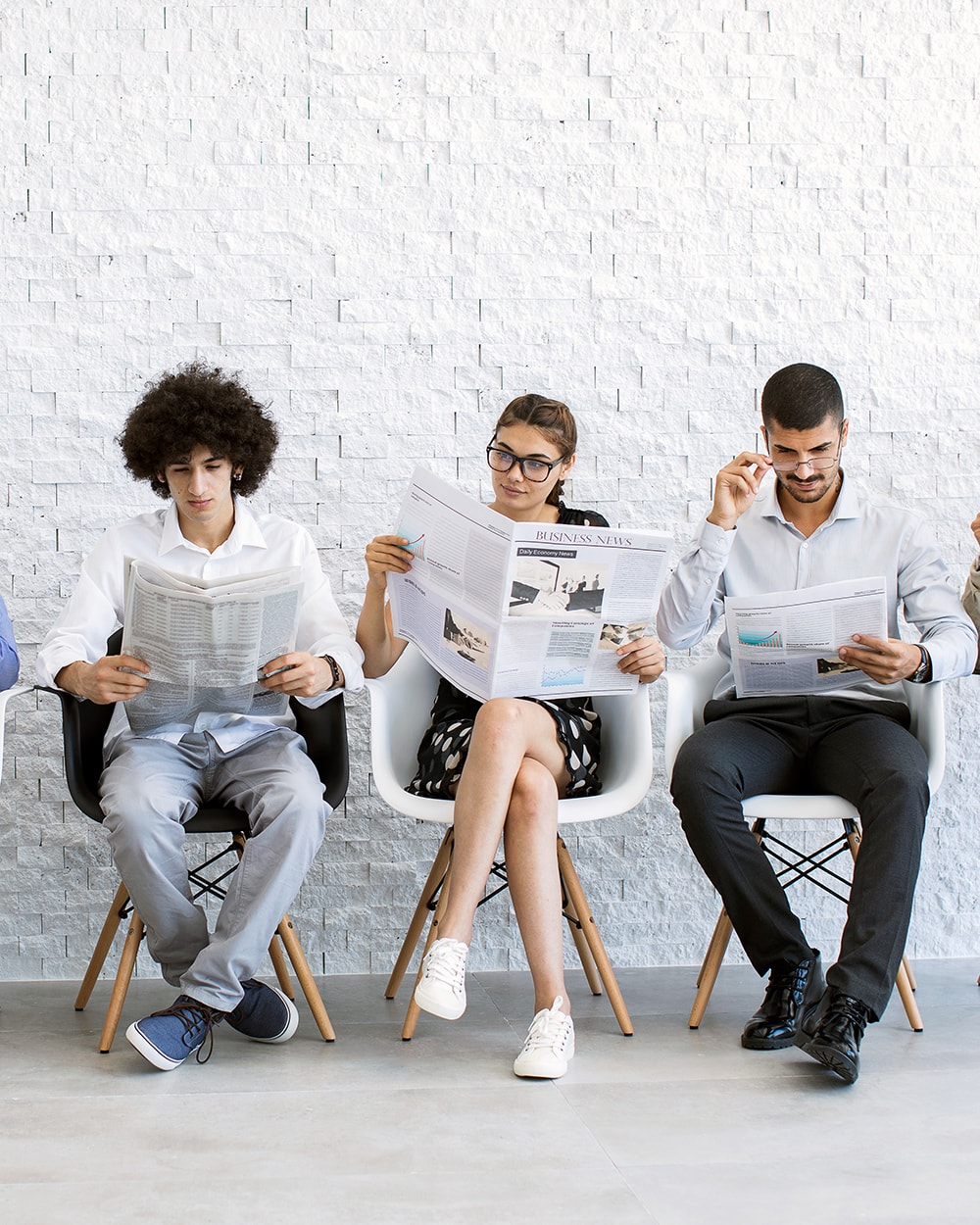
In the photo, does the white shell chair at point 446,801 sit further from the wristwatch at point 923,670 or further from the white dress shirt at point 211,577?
the wristwatch at point 923,670

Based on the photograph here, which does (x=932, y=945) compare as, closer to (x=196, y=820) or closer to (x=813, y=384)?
(x=813, y=384)

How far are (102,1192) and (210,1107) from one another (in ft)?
1.10

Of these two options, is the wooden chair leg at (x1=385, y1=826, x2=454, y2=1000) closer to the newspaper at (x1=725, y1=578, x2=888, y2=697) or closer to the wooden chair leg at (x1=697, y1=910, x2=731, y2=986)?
the wooden chair leg at (x1=697, y1=910, x2=731, y2=986)

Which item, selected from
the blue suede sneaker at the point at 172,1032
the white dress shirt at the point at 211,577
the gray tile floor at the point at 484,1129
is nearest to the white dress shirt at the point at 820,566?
the white dress shirt at the point at 211,577

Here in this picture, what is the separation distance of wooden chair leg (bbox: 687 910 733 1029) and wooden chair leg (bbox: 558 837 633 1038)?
13 centimetres

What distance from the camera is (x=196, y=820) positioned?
239 centimetres

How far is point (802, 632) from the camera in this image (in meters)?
2.44

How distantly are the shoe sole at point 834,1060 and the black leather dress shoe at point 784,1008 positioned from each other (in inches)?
8.1

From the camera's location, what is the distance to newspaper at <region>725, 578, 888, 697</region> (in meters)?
2.39

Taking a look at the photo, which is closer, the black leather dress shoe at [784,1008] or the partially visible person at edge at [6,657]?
the black leather dress shoe at [784,1008]

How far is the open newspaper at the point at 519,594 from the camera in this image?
2.27 meters

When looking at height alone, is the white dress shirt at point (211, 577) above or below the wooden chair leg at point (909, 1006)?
above

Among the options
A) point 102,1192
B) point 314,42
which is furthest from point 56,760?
point 314,42

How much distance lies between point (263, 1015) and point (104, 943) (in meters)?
0.43
